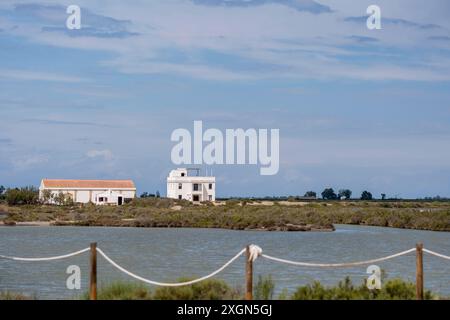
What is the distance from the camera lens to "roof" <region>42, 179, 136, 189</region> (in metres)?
86.6

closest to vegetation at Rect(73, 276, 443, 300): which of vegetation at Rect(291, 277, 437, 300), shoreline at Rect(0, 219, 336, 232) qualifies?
vegetation at Rect(291, 277, 437, 300)

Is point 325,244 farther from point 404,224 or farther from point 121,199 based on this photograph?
point 121,199

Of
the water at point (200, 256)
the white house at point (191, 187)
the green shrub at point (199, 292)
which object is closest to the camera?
the green shrub at point (199, 292)

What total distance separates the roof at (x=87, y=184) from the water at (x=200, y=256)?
43768mm

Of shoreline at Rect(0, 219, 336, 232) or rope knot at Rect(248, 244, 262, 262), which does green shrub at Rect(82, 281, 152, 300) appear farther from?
shoreline at Rect(0, 219, 336, 232)

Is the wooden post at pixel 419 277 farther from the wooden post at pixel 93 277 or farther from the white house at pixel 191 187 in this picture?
the white house at pixel 191 187

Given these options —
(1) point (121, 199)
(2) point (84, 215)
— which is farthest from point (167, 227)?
(1) point (121, 199)

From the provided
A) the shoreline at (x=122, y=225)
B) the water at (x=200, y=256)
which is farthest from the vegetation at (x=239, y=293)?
the shoreline at (x=122, y=225)

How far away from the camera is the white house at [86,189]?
85125 mm

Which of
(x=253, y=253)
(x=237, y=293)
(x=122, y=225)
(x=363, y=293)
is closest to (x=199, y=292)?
(x=237, y=293)

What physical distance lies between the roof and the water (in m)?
43.8

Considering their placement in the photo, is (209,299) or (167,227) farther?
(167,227)
